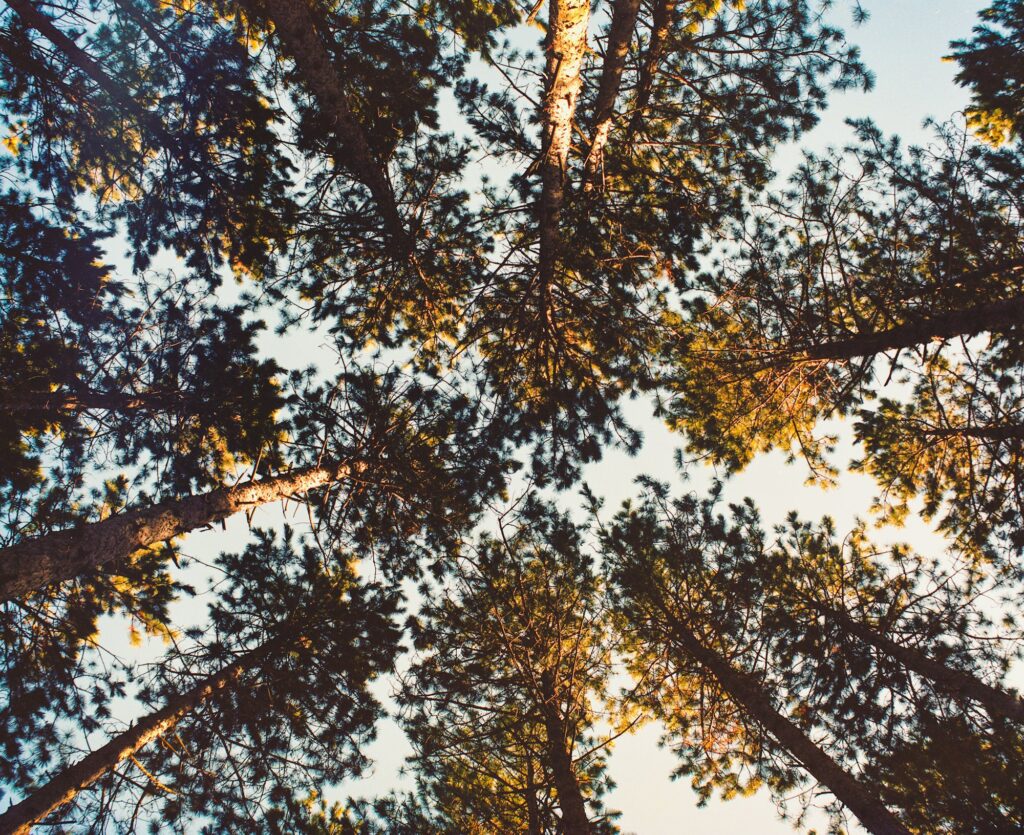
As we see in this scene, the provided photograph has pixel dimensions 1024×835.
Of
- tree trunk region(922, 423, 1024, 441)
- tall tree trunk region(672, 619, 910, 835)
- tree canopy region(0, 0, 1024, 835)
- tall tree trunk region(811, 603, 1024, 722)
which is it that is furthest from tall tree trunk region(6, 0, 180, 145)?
tall tree trunk region(811, 603, 1024, 722)

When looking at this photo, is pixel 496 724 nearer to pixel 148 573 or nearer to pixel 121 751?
pixel 121 751

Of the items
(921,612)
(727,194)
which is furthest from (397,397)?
(921,612)

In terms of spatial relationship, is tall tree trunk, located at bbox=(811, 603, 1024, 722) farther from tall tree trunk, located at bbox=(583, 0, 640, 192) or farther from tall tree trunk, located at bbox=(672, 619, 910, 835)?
tall tree trunk, located at bbox=(583, 0, 640, 192)

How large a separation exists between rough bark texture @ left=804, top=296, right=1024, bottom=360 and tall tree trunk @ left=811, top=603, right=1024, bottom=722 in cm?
340

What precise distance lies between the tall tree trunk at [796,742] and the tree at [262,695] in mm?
4251

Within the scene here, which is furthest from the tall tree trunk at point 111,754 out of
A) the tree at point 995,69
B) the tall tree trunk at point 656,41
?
the tree at point 995,69

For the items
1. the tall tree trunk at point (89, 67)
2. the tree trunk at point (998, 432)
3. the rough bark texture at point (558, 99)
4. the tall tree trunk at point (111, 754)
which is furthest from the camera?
the tree trunk at point (998, 432)

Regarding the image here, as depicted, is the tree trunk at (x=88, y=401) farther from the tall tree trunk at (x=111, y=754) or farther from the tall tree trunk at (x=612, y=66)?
the tall tree trunk at (x=612, y=66)

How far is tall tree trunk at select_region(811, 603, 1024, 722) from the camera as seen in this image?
5292 mm

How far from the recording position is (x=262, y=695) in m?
6.05

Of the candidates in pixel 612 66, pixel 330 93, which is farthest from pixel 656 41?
pixel 330 93

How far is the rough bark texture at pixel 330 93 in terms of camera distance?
469cm

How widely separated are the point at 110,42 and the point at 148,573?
7.20 meters

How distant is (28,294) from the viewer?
632cm
